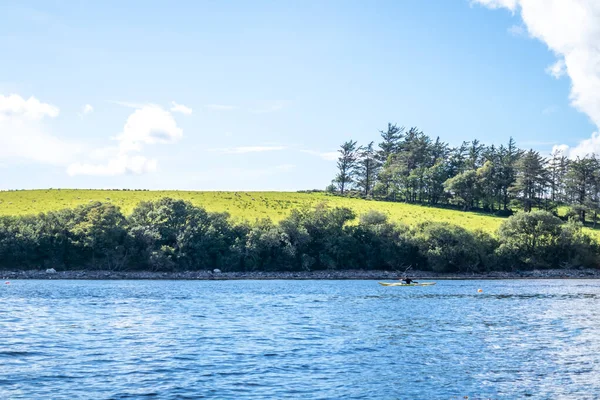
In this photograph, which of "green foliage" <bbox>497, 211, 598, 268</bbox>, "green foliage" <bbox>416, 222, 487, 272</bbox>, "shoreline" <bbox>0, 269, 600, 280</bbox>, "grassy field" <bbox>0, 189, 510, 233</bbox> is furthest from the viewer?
"grassy field" <bbox>0, 189, 510, 233</bbox>

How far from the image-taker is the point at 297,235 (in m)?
113

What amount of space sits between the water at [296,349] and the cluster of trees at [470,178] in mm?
108637

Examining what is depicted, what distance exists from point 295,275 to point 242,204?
149ft

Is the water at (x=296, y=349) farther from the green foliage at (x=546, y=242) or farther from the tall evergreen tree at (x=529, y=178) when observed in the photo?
the tall evergreen tree at (x=529, y=178)

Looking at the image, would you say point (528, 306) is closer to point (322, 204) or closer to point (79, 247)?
point (322, 204)

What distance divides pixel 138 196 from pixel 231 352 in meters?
128

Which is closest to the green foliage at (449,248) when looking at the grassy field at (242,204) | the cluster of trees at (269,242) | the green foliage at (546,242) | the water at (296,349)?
the cluster of trees at (269,242)

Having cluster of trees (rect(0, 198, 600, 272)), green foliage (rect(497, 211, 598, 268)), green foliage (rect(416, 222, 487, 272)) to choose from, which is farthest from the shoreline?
green foliage (rect(497, 211, 598, 268))

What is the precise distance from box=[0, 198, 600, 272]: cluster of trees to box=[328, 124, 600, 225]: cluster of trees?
135 ft

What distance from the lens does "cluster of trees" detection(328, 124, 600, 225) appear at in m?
160

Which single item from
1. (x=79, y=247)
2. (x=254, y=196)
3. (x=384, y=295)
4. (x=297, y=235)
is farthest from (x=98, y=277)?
(x=254, y=196)

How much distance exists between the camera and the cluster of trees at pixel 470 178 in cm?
15962

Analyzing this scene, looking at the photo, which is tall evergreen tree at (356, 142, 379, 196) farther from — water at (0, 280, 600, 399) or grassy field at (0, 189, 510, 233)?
water at (0, 280, 600, 399)

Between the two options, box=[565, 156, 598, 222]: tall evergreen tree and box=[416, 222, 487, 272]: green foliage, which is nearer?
box=[416, 222, 487, 272]: green foliage
